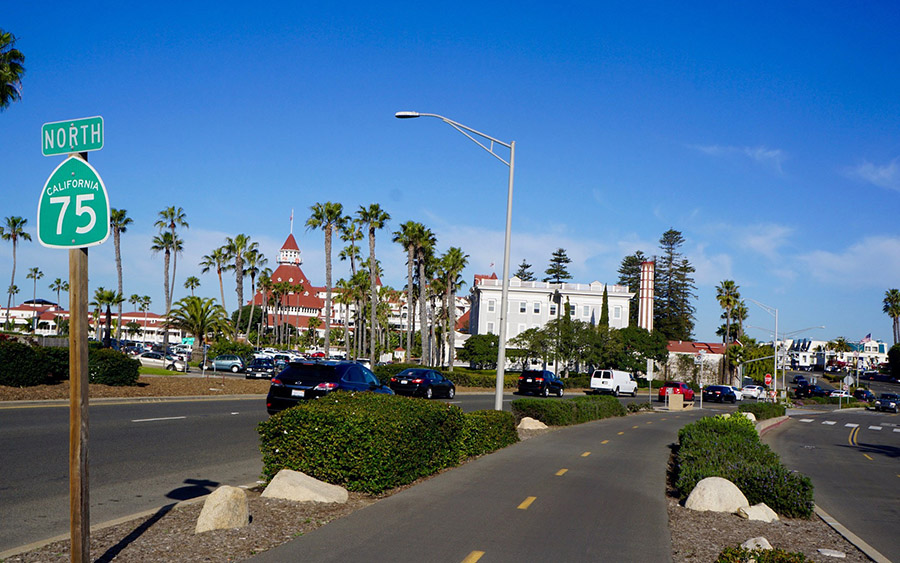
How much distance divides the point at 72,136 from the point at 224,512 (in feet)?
12.5

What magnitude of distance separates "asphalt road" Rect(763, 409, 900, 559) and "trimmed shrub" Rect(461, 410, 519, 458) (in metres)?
6.00

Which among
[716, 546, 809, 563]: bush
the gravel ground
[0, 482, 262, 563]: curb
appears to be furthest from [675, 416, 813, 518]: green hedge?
[0, 482, 262, 563]: curb

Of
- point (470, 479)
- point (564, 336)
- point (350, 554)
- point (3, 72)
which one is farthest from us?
point (564, 336)

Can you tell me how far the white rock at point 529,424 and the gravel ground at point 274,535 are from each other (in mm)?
9488

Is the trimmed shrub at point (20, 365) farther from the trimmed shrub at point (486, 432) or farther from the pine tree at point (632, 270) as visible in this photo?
the pine tree at point (632, 270)

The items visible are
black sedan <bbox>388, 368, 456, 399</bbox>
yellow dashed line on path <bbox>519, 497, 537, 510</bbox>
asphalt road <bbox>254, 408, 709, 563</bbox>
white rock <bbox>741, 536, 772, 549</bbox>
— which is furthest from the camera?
black sedan <bbox>388, 368, 456, 399</bbox>

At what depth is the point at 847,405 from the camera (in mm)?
66625

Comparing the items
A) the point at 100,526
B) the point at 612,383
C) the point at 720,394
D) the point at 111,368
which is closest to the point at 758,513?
the point at 100,526

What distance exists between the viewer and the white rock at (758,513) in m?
9.59

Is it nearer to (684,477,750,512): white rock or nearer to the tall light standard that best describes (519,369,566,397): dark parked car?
the tall light standard

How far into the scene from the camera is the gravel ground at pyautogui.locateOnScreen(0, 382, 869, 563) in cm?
650

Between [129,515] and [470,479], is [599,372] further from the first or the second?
[129,515]

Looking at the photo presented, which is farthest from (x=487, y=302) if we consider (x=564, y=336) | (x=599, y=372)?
(x=599, y=372)

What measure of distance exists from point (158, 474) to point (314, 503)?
3837 millimetres
